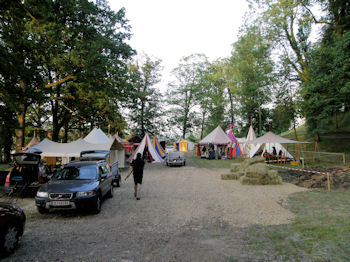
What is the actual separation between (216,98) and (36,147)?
37.7m

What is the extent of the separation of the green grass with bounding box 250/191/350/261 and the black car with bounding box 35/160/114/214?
4.47m

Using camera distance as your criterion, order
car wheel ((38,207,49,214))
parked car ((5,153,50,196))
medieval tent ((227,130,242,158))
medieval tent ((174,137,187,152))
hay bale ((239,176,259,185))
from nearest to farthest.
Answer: car wheel ((38,207,49,214)) → parked car ((5,153,50,196)) → hay bale ((239,176,259,185)) → medieval tent ((227,130,242,158)) → medieval tent ((174,137,187,152))

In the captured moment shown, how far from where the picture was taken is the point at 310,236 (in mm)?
5176

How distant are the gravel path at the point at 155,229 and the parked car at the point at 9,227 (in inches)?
7.1

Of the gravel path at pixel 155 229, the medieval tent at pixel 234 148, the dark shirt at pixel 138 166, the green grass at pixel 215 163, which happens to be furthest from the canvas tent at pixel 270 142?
the dark shirt at pixel 138 166

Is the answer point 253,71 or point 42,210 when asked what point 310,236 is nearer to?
point 42,210

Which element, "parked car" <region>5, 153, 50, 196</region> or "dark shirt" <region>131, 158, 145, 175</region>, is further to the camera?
"parked car" <region>5, 153, 50, 196</region>

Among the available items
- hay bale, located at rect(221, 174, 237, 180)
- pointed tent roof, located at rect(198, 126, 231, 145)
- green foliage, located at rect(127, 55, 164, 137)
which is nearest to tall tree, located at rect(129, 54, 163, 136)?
green foliage, located at rect(127, 55, 164, 137)

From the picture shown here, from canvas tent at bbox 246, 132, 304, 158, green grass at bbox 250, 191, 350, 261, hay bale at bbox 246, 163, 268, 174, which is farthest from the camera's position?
canvas tent at bbox 246, 132, 304, 158

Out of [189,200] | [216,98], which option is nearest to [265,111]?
[216,98]

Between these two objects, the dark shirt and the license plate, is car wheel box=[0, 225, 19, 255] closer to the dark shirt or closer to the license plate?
the license plate

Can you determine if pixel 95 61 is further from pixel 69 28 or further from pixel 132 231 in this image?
pixel 132 231

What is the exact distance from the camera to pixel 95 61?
18984mm

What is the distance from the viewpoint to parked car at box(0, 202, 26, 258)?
13.7ft
